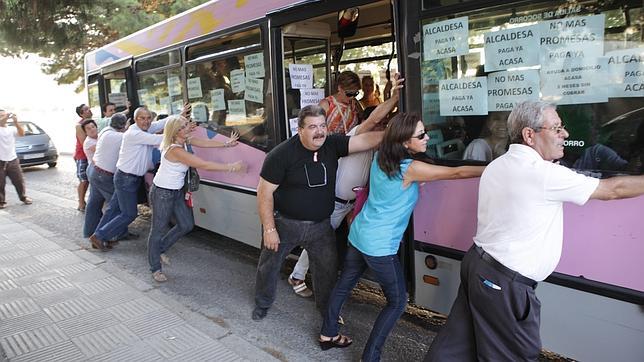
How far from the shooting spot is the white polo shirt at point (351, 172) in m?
3.61

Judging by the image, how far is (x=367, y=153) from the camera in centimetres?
356

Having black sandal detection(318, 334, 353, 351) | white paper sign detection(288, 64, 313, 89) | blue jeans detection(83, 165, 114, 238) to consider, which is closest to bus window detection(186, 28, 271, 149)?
white paper sign detection(288, 64, 313, 89)

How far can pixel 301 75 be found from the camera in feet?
14.5

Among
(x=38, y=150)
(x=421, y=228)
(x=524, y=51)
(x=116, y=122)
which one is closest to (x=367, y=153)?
(x=421, y=228)

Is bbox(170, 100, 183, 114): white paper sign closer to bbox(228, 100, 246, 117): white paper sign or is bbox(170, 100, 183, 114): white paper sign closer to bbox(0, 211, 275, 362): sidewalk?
bbox(228, 100, 246, 117): white paper sign

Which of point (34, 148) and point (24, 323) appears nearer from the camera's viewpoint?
point (24, 323)

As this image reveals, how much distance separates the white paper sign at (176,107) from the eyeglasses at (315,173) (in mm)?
2985

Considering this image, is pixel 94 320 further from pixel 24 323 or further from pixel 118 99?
pixel 118 99

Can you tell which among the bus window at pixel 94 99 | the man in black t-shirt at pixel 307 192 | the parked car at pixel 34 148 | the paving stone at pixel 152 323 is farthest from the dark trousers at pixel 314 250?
the parked car at pixel 34 148

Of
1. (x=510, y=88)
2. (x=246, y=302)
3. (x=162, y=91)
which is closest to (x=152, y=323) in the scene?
(x=246, y=302)

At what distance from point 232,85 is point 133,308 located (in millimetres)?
2290

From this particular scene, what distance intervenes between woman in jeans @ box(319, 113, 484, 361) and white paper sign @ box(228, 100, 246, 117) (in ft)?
7.22

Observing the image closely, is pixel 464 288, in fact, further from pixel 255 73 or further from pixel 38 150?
pixel 38 150

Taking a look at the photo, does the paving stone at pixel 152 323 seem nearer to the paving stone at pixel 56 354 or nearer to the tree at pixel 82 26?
the paving stone at pixel 56 354
